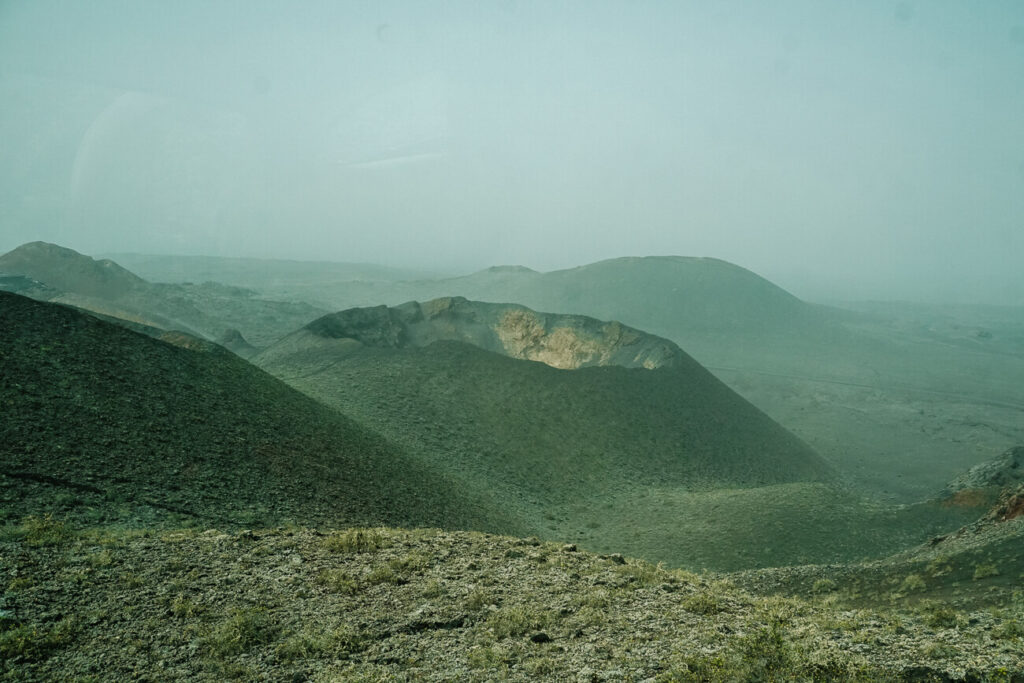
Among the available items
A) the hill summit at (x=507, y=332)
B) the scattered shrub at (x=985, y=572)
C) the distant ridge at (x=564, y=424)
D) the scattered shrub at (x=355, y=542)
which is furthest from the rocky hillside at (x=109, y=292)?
the scattered shrub at (x=985, y=572)

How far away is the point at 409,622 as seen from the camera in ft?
31.6

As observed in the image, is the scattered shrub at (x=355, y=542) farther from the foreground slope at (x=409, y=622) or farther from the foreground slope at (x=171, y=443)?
the foreground slope at (x=171, y=443)

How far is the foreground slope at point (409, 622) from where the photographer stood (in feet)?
25.5

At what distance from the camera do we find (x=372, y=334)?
1843 inches

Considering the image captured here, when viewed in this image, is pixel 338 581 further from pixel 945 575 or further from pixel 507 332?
pixel 507 332

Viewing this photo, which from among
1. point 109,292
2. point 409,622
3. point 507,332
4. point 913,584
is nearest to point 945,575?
point 913,584

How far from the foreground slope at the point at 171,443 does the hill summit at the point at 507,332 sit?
20.4 metres

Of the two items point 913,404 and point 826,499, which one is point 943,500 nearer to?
point 826,499

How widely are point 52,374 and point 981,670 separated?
77.3ft

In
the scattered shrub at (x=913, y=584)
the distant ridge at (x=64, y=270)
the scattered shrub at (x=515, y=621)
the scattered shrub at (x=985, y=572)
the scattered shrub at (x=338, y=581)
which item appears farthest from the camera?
the distant ridge at (x=64, y=270)

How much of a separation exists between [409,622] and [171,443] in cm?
1219

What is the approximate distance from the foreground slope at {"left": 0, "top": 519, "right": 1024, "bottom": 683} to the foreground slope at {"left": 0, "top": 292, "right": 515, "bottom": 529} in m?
2.80


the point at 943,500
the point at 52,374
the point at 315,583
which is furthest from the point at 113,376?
the point at 943,500

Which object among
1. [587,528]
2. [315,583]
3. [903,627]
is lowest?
[587,528]
